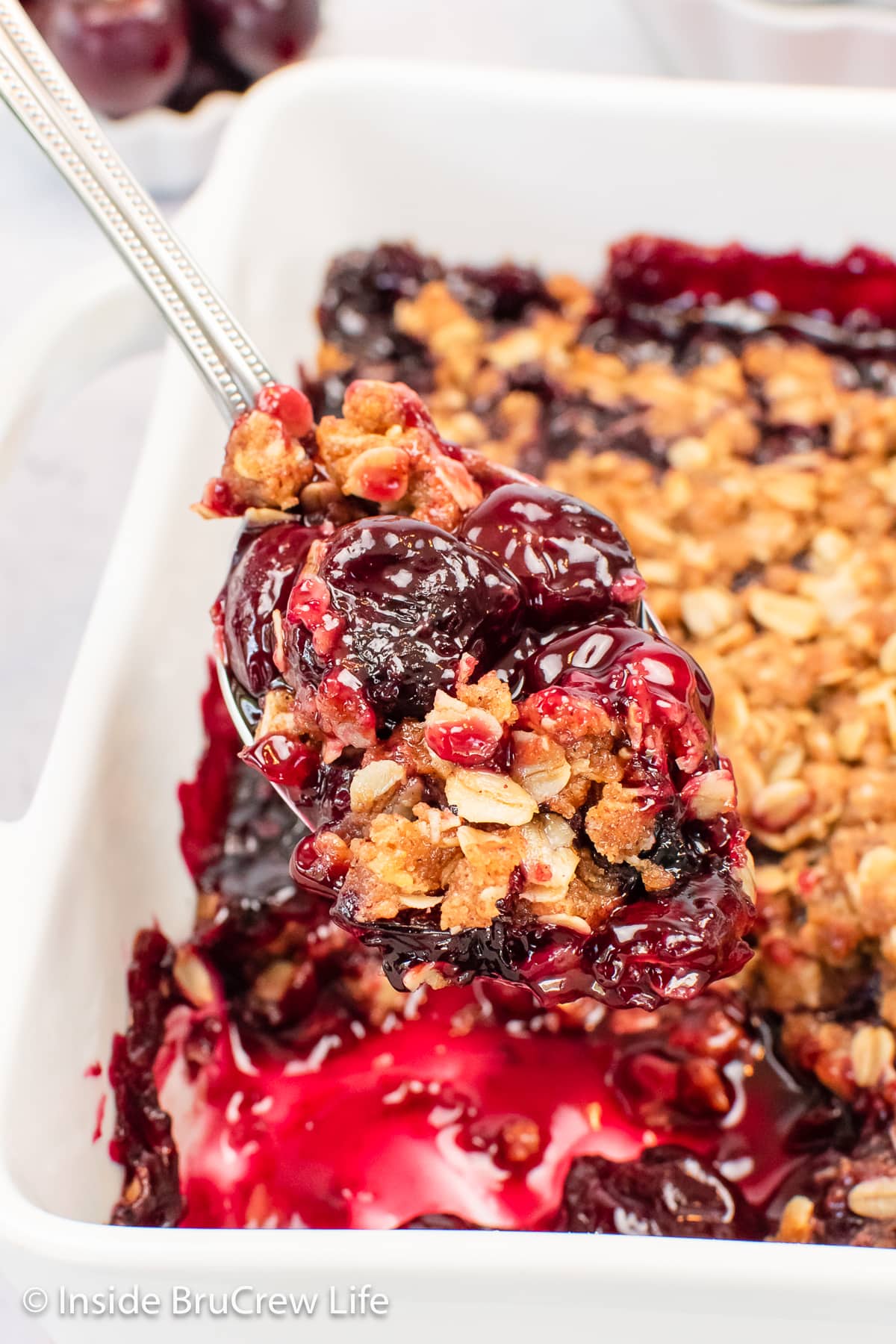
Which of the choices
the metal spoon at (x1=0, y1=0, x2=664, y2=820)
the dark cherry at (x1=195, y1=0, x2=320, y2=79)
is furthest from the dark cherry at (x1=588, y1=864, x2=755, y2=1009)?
the dark cherry at (x1=195, y1=0, x2=320, y2=79)

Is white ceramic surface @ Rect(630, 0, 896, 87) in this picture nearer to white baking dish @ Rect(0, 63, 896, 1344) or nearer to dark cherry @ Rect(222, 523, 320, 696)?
white baking dish @ Rect(0, 63, 896, 1344)

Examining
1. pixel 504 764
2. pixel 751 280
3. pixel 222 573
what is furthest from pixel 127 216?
pixel 751 280

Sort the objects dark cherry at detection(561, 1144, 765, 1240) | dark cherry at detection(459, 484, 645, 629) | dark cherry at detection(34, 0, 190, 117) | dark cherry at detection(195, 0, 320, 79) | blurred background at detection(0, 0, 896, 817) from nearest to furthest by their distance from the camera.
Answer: dark cherry at detection(459, 484, 645, 629)
dark cherry at detection(561, 1144, 765, 1240)
blurred background at detection(0, 0, 896, 817)
dark cherry at detection(34, 0, 190, 117)
dark cherry at detection(195, 0, 320, 79)

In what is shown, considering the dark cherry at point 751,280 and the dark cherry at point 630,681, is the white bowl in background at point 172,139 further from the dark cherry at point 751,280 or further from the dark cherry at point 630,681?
the dark cherry at point 630,681

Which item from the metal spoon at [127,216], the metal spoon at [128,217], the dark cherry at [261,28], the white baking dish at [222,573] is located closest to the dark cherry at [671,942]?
the white baking dish at [222,573]

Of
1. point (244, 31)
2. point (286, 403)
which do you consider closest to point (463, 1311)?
point (286, 403)

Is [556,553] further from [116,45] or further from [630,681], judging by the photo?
[116,45]
